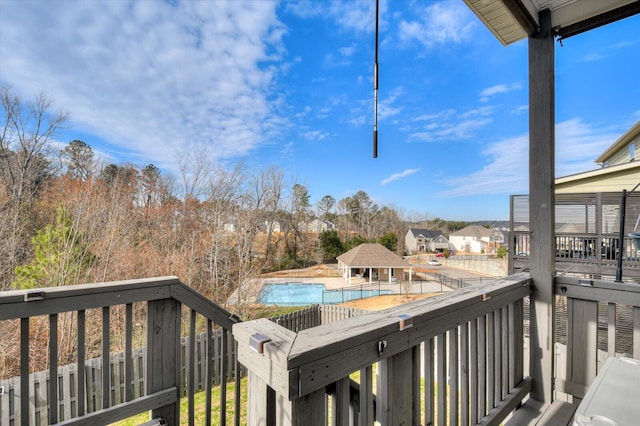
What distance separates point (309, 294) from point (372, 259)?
4.22 meters

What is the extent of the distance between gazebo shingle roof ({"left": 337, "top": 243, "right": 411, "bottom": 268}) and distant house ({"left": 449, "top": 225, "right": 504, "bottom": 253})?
440 inches

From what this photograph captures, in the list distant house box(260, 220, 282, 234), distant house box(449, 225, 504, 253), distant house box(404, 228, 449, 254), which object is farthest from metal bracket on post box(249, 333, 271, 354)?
distant house box(449, 225, 504, 253)

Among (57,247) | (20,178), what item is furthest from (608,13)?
(20,178)

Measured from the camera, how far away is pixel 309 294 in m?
13.9

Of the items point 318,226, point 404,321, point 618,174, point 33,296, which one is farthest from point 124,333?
point 318,226

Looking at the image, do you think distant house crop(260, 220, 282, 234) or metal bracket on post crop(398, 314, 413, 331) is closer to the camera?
metal bracket on post crop(398, 314, 413, 331)

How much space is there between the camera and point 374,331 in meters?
0.81

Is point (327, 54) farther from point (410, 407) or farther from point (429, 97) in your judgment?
point (410, 407)

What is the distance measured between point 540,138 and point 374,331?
1.56 m

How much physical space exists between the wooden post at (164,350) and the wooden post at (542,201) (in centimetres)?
190

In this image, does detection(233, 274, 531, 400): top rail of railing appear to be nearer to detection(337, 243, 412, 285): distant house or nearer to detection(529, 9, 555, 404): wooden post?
detection(529, 9, 555, 404): wooden post

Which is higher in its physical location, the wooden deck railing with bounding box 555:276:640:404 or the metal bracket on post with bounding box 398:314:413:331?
the metal bracket on post with bounding box 398:314:413:331

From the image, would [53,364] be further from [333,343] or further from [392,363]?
[392,363]

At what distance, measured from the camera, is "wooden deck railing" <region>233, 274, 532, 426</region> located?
2.19ft
